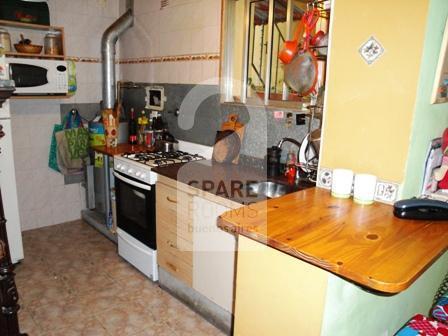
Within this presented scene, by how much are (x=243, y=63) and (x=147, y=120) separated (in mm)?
1162

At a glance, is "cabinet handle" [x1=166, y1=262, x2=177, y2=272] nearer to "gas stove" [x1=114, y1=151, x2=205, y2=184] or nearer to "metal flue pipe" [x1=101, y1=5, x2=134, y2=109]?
"gas stove" [x1=114, y1=151, x2=205, y2=184]

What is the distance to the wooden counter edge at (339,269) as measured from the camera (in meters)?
0.82

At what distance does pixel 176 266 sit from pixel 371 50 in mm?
1743

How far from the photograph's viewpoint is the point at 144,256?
2.59m

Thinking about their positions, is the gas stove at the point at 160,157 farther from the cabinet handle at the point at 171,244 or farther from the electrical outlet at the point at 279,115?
the electrical outlet at the point at 279,115

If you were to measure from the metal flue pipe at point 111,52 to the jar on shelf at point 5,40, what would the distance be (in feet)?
2.68

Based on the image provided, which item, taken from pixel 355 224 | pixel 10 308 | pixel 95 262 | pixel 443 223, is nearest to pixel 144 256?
pixel 95 262

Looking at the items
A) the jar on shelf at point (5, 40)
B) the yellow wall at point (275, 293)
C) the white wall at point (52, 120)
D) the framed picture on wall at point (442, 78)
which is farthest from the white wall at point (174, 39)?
the yellow wall at point (275, 293)

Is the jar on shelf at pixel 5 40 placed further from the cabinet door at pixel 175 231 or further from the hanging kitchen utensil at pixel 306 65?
the hanging kitchen utensil at pixel 306 65

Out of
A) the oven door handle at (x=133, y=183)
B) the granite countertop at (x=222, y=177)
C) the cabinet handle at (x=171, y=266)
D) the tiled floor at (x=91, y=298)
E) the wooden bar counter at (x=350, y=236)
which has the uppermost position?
the wooden bar counter at (x=350, y=236)

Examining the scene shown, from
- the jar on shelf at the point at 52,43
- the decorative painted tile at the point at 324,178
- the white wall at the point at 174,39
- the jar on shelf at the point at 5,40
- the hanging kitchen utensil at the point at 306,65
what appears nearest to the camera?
the decorative painted tile at the point at 324,178

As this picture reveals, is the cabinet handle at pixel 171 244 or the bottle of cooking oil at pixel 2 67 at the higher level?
the bottle of cooking oil at pixel 2 67

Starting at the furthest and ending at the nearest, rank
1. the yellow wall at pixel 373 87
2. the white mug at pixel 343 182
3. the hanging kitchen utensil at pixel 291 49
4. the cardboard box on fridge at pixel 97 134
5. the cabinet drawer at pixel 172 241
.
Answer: the cardboard box on fridge at pixel 97 134 → the cabinet drawer at pixel 172 241 → the hanging kitchen utensil at pixel 291 49 → the white mug at pixel 343 182 → the yellow wall at pixel 373 87

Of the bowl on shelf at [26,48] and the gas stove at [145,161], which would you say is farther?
the bowl on shelf at [26,48]
